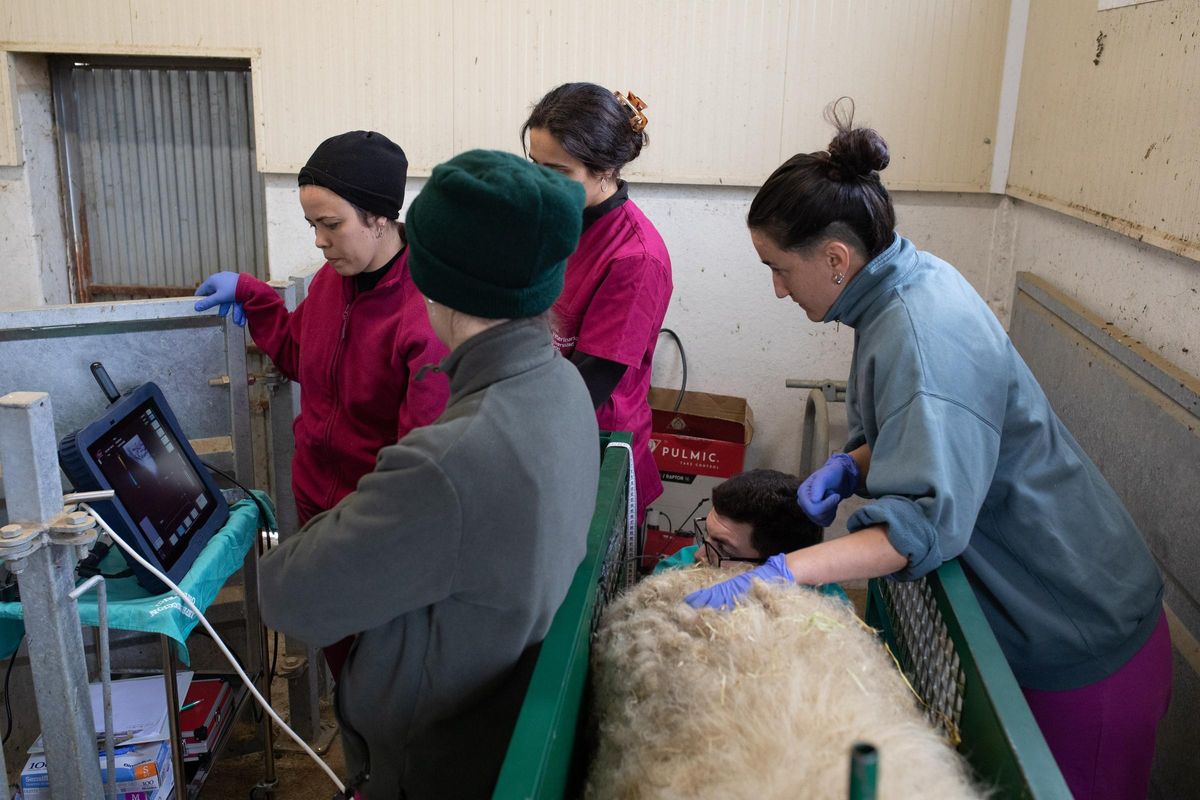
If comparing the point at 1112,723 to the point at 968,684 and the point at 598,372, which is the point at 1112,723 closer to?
the point at 968,684

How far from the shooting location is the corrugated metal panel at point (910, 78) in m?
2.95

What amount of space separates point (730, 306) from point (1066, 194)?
110 centimetres

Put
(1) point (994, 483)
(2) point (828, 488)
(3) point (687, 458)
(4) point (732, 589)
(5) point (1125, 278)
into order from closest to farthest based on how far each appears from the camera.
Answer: (4) point (732, 589) < (1) point (994, 483) < (2) point (828, 488) < (5) point (1125, 278) < (3) point (687, 458)

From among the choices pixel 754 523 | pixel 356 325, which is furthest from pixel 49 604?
pixel 754 523

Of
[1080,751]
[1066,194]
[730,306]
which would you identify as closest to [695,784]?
[1080,751]

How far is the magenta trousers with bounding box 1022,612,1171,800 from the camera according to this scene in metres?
1.37

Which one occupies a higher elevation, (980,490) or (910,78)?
(910,78)

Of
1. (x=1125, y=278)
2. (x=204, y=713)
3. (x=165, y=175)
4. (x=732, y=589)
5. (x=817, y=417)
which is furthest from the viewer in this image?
(x=165, y=175)

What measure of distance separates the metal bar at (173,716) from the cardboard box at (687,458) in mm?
1569

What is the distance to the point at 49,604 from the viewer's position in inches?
53.2

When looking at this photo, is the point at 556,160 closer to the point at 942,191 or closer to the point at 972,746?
the point at 972,746

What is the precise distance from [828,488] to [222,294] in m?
1.22

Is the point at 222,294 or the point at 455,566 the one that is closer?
the point at 455,566

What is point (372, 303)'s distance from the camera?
68.6 inches
